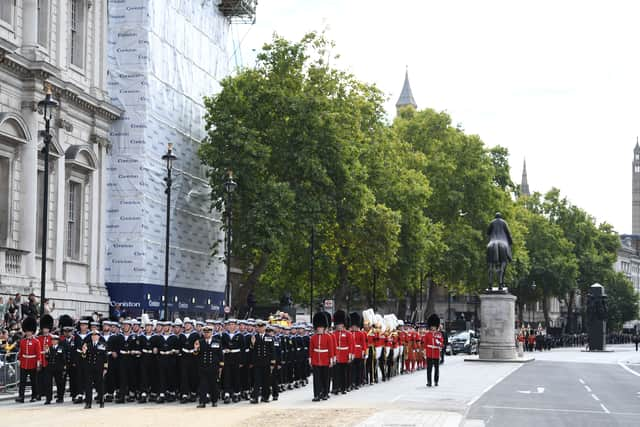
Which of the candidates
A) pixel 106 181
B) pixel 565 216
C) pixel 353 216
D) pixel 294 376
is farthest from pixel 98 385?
pixel 565 216

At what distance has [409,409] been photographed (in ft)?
85.7

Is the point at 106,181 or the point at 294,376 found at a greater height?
the point at 106,181

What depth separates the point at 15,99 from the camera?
41062 millimetres

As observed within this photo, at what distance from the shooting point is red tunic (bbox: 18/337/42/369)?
27.8 metres

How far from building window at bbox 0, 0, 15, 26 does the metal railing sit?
1490 cm

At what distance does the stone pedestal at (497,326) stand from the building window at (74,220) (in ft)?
65.8

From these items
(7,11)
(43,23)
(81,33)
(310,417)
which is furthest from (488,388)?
(81,33)

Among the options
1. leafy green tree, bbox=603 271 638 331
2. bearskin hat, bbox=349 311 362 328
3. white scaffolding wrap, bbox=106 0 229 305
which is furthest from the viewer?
leafy green tree, bbox=603 271 638 331

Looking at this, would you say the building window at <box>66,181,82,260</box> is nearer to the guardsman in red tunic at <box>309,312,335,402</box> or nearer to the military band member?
the military band member

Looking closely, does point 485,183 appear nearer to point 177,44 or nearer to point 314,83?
point 314,83

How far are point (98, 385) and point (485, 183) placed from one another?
6258 centimetres

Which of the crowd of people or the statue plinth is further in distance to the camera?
the statue plinth

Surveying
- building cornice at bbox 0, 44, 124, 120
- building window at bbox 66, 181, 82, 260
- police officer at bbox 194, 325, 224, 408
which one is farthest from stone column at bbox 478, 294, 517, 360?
police officer at bbox 194, 325, 224, 408

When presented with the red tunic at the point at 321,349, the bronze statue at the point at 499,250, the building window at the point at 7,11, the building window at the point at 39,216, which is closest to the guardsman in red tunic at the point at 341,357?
the red tunic at the point at 321,349
